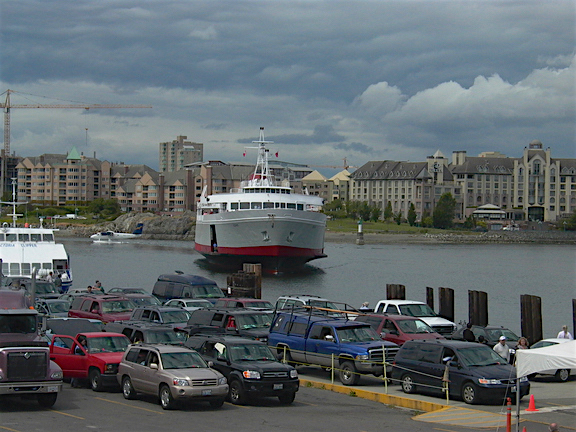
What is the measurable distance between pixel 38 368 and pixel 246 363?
190 inches

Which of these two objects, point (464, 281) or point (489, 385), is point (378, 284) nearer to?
point (464, 281)

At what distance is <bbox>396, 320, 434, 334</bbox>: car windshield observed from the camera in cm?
2405

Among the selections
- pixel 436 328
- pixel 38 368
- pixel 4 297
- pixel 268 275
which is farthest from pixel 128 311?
pixel 268 275

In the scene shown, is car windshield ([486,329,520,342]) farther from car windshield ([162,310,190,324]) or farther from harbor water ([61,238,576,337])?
harbor water ([61,238,576,337])

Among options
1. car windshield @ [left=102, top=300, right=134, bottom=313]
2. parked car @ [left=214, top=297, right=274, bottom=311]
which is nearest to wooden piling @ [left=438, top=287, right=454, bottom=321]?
parked car @ [left=214, top=297, right=274, bottom=311]

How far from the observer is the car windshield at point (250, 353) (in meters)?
18.7

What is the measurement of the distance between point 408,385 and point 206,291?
61.2 feet

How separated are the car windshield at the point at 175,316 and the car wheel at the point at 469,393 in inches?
470

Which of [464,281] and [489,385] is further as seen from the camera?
[464,281]

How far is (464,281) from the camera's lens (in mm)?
77562

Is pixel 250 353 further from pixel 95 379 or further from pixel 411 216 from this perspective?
pixel 411 216

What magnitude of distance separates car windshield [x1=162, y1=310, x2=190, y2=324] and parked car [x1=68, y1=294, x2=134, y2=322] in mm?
2467

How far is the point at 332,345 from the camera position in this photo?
21078 millimetres

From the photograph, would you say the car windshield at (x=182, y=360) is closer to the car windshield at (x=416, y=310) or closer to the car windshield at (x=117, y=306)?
the car windshield at (x=117, y=306)
